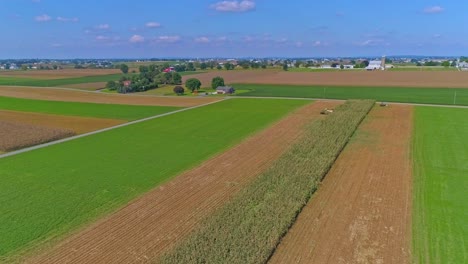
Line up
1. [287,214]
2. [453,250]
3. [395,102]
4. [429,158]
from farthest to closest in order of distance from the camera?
[395,102]
[429,158]
[287,214]
[453,250]

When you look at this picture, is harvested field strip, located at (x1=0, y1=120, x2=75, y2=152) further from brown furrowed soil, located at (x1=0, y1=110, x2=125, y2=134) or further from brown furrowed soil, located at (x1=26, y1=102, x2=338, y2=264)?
brown furrowed soil, located at (x1=26, y1=102, x2=338, y2=264)

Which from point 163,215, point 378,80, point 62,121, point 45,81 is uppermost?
point 45,81

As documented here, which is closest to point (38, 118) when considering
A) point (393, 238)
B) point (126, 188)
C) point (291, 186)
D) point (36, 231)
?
point (126, 188)

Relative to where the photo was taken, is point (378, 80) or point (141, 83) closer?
point (141, 83)

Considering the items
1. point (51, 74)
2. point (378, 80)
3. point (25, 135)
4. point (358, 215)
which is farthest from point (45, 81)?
point (358, 215)

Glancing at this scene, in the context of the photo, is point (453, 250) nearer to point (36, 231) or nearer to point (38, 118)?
point (36, 231)

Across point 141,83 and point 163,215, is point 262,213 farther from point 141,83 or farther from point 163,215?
point 141,83

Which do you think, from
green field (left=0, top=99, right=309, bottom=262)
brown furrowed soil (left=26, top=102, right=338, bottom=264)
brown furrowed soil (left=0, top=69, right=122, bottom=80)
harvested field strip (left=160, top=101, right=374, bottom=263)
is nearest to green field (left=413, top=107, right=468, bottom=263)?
harvested field strip (left=160, top=101, right=374, bottom=263)
